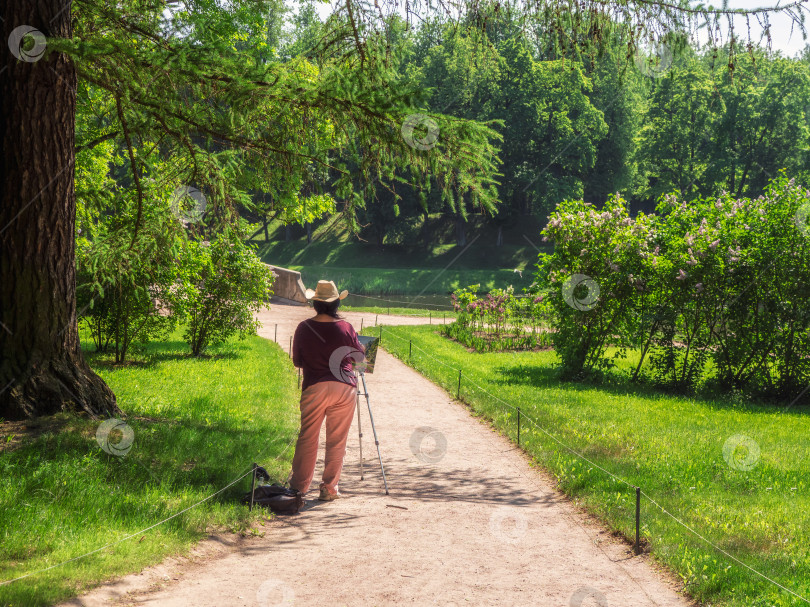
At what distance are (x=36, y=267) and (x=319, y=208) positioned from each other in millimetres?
12851

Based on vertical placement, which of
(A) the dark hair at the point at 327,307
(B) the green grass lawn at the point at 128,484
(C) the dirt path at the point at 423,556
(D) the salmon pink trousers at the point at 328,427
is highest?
(A) the dark hair at the point at 327,307

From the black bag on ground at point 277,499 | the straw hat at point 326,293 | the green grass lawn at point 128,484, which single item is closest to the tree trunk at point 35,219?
the green grass lawn at point 128,484

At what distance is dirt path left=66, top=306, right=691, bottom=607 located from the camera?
5074 mm

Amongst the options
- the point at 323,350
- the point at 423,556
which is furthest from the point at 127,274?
the point at 423,556

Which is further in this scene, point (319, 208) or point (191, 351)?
point (319, 208)

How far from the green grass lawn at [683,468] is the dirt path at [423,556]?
14.4 inches

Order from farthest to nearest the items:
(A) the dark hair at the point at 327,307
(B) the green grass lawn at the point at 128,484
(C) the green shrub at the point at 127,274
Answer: (C) the green shrub at the point at 127,274, (A) the dark hair at the point at 327,307, (B) the green grass lawn at the point at 128,484

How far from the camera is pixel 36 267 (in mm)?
8281

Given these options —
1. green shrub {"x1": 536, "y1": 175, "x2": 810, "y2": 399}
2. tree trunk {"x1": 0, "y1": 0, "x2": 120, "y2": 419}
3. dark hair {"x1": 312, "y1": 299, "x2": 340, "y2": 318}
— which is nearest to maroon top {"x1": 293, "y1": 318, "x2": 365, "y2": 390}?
dark hair {"x1": 312, "y1": 299, "x2": 340, "y2": 318}

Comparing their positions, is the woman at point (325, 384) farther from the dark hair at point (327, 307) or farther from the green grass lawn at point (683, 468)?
the green grass lawn at point (683, 468)

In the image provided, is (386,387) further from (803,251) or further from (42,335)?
(803,251)

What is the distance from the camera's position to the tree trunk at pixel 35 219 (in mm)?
8117

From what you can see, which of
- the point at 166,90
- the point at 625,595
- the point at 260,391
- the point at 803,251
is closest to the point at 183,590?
the point at 625,595

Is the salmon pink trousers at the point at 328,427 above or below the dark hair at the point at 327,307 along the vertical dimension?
below
